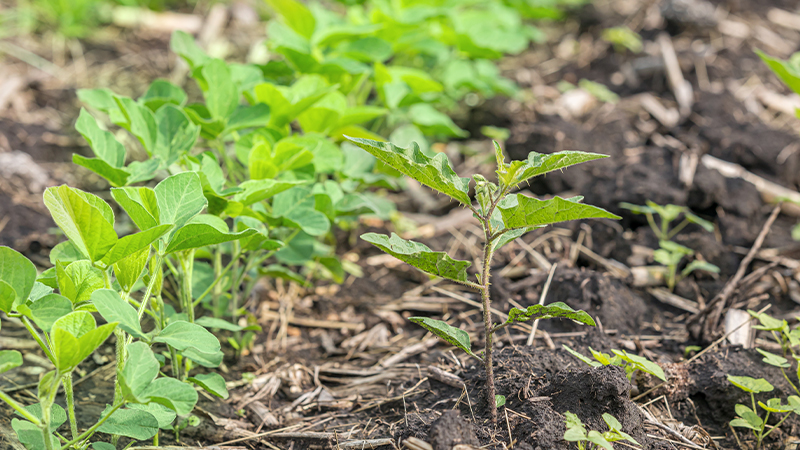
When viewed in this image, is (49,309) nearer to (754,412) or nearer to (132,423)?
(132,423)

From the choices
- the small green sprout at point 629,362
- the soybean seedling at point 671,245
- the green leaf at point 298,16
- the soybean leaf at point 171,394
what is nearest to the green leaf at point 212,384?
the soybean leaf at point 171,394

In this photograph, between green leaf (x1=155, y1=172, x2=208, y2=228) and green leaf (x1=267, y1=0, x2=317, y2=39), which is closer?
green leaf (x1=155, y1=172, x2=208, y2=228)

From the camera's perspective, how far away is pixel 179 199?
1271 mm

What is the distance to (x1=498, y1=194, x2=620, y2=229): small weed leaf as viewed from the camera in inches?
42.8

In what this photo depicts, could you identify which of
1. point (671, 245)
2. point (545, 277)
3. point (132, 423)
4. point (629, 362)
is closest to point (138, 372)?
point (132, 423)

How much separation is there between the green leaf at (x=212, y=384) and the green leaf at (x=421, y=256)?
0.59 meters

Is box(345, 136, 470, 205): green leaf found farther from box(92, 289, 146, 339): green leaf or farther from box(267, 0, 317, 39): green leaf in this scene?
box(267, 0, 317, 39): green leaf

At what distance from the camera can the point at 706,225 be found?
2.07m

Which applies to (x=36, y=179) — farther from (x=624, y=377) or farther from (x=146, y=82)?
(x=624, y=377)

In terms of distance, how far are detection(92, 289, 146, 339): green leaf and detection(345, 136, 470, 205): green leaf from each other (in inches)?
21.4

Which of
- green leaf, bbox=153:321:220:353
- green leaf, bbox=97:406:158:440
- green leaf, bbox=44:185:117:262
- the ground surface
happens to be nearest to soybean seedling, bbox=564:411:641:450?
the ground surface

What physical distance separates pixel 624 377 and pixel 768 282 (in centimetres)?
103

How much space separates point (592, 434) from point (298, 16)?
203cm

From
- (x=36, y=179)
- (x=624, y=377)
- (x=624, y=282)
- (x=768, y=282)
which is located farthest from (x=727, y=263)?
(x=36, y=179)
